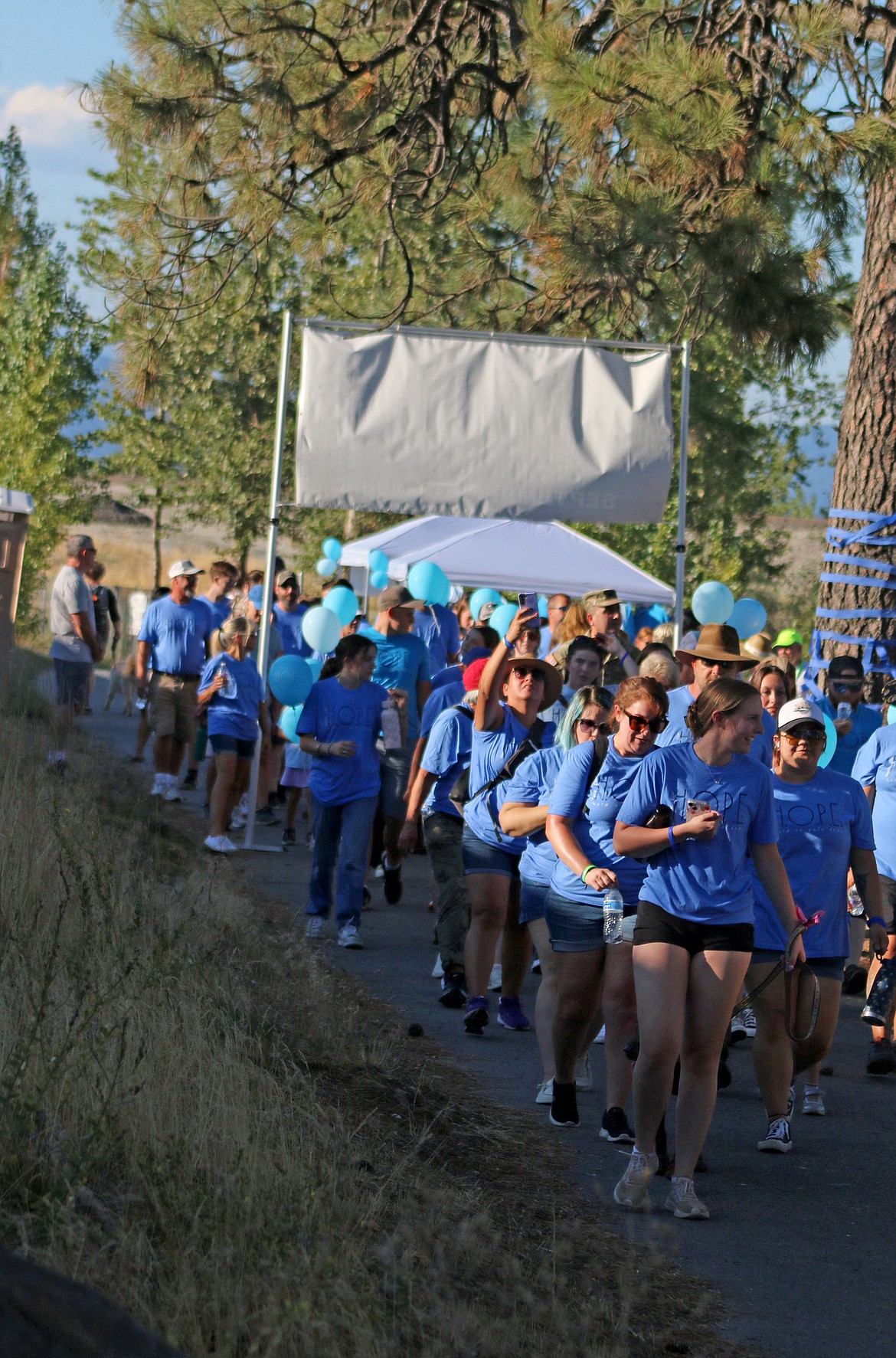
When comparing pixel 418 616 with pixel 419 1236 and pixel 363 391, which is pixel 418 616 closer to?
pixel 363 391

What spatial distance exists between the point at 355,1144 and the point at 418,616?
36.9 feet

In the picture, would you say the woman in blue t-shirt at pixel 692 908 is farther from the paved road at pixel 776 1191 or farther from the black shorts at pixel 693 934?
the paved road at pixel 776 1191

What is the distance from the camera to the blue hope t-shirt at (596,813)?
6668 millimetres

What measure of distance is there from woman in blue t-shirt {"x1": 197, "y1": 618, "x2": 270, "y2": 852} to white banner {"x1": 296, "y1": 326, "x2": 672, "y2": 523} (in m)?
1.59

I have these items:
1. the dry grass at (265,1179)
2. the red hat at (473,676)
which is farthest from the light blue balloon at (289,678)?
the dry grass at (265,1179)

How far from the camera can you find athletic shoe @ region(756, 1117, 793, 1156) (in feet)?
22.0

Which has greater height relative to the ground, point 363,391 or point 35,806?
point 363,391

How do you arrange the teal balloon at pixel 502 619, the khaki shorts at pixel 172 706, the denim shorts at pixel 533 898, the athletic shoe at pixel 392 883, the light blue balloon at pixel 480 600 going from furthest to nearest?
the light blue balloon at pixel 480 600 < the khaki shorts at pixel 172 706 < the teal balloon at pixel 502 619 < the athletic shoe at pixel 392 883 < the denim shorts at pixel 533 898

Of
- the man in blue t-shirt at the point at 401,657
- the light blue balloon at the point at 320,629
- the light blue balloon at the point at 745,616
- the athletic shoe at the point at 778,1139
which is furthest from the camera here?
the light blue balloon at the point at 745,616

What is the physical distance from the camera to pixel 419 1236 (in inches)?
180

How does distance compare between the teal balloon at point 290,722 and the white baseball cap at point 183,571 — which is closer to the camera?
the teal balloon at point 290,722

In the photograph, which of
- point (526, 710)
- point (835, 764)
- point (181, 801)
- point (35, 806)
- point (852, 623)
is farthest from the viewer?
point (181, 801)

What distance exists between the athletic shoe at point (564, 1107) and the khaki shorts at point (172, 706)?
845 centimetres

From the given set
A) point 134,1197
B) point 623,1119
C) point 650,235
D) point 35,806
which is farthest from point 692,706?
point 650,235
